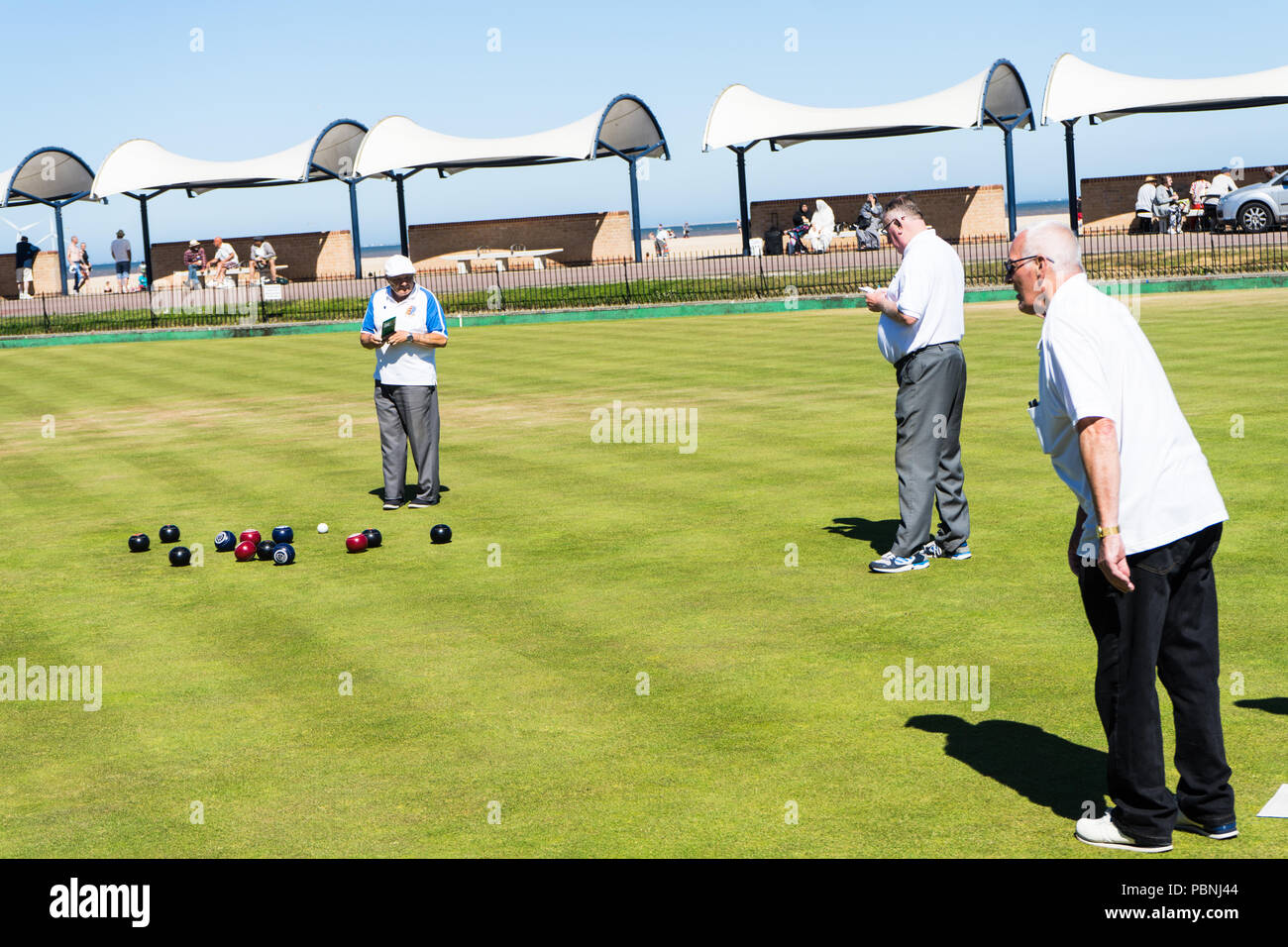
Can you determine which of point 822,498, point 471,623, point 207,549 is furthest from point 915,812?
point 207,549

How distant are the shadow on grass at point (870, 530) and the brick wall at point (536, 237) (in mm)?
38513

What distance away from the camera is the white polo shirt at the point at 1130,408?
16.0 feet

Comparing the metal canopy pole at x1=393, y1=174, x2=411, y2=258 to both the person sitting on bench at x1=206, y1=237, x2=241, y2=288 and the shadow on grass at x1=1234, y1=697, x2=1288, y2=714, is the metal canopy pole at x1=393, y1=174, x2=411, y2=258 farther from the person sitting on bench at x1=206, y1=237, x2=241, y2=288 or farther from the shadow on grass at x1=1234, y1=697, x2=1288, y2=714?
the shadow on grass at x1=1234, y1=697, x2=1288, y2=714

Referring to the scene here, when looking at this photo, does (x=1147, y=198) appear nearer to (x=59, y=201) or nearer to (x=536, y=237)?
(x=536, y=237)

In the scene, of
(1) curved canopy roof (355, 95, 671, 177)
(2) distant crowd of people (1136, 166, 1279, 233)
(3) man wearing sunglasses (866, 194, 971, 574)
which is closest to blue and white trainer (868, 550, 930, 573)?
(3) man wearing sunglasses (866, 194, 971, 574)

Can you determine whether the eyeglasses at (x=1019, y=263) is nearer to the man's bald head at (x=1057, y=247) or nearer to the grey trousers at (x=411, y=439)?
the man's bald head at (x=1057, y=247)

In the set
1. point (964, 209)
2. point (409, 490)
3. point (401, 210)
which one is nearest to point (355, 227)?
point (401, 210)

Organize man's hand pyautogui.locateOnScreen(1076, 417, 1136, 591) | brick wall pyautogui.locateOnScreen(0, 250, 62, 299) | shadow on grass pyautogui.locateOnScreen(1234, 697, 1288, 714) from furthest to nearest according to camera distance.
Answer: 1. brick wall pyautogui.locateOnScreen(0, 250, 62, 299)
2. shadow on grass pyautogui.locateOnScreen(1234, 697, 1288, 714)
3. man's hand pyautogui.locateOnScreen(1076, 417, 1136, 591)

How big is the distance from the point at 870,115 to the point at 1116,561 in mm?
46259

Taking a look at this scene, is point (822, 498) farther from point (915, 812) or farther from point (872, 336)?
point (872, 336)

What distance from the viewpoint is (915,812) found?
18.2 feet

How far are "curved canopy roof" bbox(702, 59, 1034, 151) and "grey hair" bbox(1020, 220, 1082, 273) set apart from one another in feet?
139

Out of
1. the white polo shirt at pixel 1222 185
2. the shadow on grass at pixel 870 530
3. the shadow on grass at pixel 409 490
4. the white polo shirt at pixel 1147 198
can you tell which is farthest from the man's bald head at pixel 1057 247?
the white polo shirt at pixel 1222 185

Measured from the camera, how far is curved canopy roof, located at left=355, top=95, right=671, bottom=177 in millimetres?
49188
